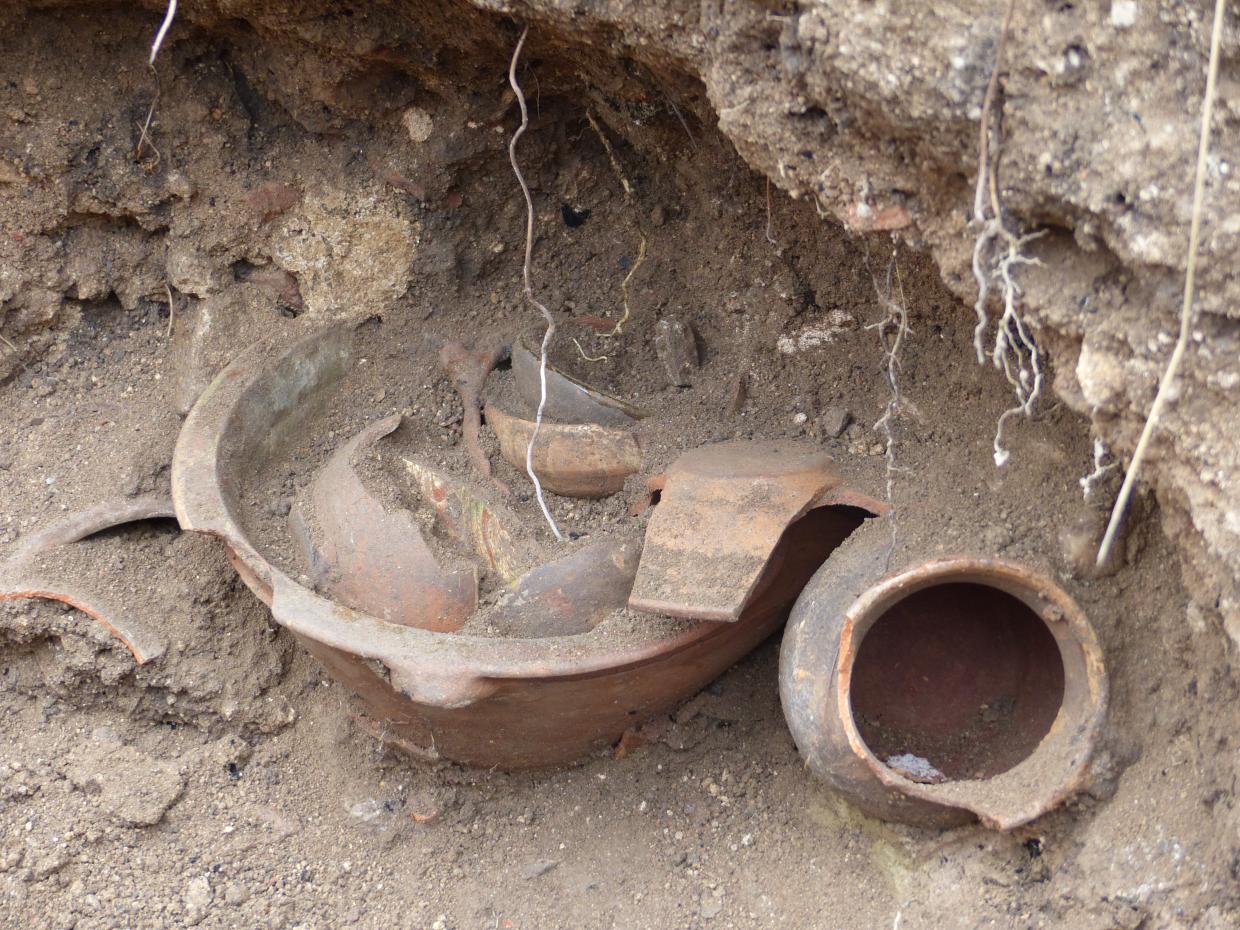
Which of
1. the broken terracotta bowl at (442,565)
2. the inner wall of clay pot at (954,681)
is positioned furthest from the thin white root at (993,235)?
the broken terracotta bowl at (442,565)

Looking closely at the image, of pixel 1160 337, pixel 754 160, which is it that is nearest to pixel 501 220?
pixel 754 160

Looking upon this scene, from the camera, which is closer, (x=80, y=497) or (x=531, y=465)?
(x=531, y=465)

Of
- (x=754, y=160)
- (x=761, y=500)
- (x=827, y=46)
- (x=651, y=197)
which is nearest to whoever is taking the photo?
(x=827, y=46)

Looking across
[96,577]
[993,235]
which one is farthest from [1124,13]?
[96,577]

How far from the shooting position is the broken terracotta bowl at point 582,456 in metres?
2.80

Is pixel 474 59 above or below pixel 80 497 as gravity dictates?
above

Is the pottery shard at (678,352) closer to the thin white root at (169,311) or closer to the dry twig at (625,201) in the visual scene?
the dry twig at (625,201)

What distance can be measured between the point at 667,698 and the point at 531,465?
24.9 inches

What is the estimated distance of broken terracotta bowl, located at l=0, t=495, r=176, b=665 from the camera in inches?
114

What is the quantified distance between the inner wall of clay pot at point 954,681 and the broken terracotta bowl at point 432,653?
0.26 m

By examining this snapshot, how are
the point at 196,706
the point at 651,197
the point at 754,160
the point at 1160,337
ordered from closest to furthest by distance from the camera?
the point at 1160,337 < the point at 754,160 < the point at 196,706 < the point at 651,197

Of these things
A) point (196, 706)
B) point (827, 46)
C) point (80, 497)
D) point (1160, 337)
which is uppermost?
point (827, 46)

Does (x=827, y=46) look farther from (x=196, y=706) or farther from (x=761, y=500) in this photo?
(x=196, y=706)

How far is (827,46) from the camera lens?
1841mm
